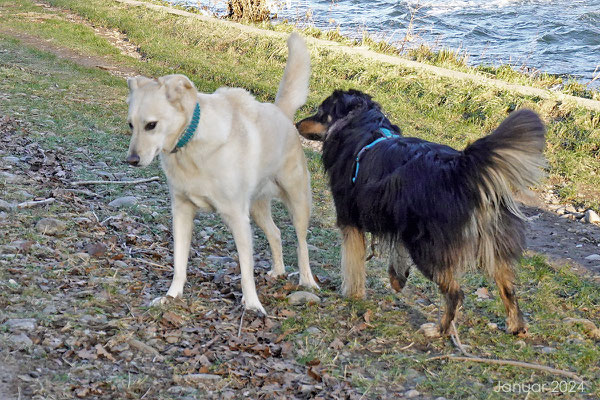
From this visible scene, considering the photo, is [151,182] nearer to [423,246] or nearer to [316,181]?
[316,181]

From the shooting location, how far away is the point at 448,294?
436 centimetres

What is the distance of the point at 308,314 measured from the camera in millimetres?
4699

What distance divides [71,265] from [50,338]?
108cm

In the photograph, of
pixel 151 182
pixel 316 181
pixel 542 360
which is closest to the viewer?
pixel 542 360

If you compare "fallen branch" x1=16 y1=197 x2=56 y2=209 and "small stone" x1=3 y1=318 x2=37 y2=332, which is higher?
"small stone" x1=3 y1=318 x2=37 y2=332

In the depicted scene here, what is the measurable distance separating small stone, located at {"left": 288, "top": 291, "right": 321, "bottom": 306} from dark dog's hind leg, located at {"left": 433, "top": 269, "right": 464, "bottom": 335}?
0.96 meters

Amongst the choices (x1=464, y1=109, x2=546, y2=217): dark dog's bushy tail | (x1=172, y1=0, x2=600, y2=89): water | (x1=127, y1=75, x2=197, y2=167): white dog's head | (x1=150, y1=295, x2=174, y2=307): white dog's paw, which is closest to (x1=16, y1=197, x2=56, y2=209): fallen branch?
(x1=150, y1=295, x2=174, y2=307): white dog's paw

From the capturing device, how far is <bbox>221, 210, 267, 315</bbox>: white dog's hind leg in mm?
4512

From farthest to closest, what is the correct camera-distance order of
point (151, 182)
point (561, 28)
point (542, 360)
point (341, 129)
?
point (561, 28) → point (151, 182) → point (341, 129) → point (542, 360)

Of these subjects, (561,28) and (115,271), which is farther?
(561,28)

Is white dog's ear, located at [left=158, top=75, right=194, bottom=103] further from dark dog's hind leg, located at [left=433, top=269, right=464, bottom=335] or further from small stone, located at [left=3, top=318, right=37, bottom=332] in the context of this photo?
dark dog's hind leg, located at [left=433, top=269, right=464, bottom=335]

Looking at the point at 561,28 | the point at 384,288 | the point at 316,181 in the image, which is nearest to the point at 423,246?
the point at 384,288

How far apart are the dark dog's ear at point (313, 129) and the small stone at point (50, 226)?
2026 mm

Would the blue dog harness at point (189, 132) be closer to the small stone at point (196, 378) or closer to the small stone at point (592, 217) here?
the small stone at point (196, 378)
